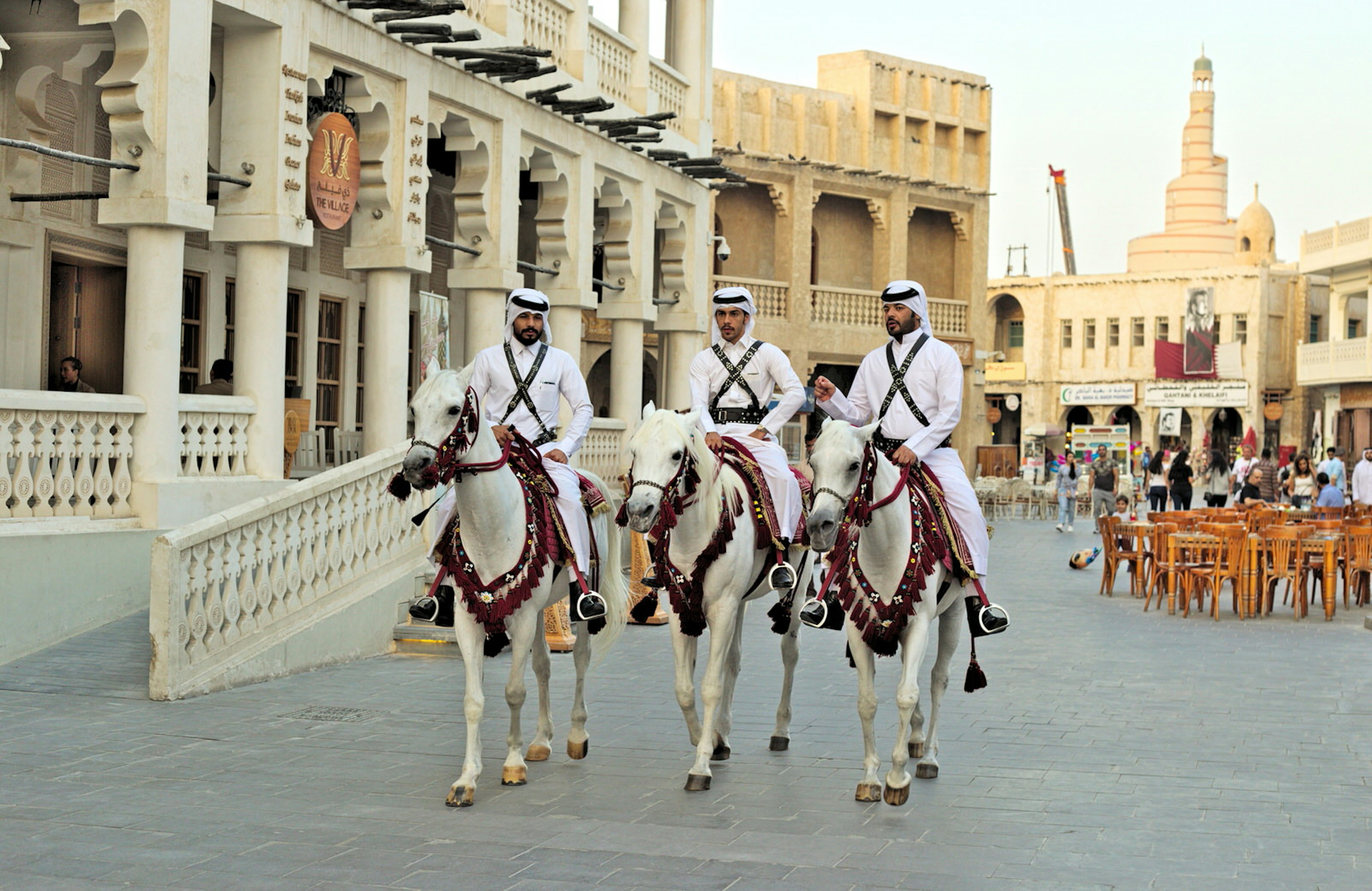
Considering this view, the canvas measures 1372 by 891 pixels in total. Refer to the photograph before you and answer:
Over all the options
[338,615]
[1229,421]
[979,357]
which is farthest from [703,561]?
[1229,421]

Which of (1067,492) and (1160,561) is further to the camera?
(1067,492)

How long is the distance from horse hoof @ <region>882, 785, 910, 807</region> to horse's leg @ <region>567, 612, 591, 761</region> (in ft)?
6.17

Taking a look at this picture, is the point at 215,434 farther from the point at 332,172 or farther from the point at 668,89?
the point at 668,89

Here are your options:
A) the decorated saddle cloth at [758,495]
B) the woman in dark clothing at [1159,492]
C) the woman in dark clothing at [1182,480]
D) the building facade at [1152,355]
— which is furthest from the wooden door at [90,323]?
the building facade at [1152,355]

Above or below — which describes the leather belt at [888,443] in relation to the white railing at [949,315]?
below

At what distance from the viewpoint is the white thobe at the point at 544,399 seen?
8648mm

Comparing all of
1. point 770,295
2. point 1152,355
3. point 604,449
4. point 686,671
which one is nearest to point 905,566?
point 686,671

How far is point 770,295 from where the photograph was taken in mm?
38375

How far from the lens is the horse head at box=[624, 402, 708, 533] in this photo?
7.28 meters

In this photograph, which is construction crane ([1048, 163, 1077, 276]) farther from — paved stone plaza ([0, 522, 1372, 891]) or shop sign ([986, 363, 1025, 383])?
paved stone plaza ([0, 522, 1372, 891])

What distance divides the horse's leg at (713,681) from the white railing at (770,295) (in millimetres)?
29911

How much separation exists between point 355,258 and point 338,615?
218 inches

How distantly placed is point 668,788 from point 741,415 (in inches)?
96.2

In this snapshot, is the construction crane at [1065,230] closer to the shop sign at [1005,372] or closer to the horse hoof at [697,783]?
the shop sign at [1005,372]
